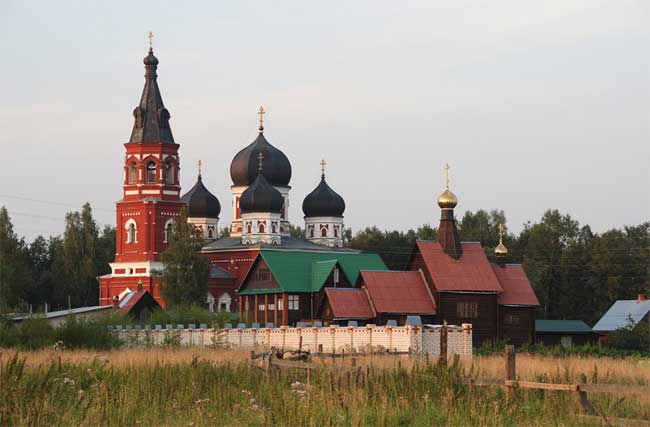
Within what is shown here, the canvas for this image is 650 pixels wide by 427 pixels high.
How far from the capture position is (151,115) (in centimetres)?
7100

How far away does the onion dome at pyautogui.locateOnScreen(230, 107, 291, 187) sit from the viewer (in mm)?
76750

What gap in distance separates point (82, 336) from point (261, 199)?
38.2m

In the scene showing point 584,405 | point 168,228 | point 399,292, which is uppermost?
point 168,228

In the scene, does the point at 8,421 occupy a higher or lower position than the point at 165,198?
lower

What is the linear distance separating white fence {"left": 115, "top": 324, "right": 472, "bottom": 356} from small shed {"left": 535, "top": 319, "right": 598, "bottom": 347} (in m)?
15.8

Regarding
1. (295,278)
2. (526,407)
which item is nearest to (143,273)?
(295,278)

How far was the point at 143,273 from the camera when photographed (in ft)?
228

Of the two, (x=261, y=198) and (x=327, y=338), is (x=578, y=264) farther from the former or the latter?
(x=327, y=338)

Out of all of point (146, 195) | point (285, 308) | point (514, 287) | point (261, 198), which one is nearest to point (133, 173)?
point (146, 195)

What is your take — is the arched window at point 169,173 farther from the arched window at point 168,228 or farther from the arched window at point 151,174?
the arched window at point 168,228

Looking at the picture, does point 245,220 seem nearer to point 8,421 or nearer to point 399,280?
point 399,280

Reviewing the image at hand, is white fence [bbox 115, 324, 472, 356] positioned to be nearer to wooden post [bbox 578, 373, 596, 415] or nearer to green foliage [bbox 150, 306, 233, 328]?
green foliage [bbox 150, 306, 233, 328]

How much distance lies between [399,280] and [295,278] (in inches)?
361

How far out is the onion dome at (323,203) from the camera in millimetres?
79688
